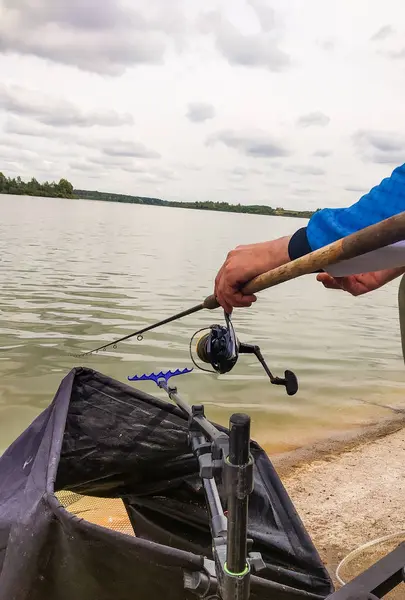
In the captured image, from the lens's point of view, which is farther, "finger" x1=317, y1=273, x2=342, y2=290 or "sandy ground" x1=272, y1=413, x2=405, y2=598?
"sandy ground" x1=272, y1=413, x2=405, y2=598

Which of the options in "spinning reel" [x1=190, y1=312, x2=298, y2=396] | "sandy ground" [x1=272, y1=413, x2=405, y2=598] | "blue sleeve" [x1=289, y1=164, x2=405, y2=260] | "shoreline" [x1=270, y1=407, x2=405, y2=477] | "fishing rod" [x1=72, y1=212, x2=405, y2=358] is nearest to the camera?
"fishing rod" [x1=72, y1=212, x2=405, y2=358]

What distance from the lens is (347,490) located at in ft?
13.1

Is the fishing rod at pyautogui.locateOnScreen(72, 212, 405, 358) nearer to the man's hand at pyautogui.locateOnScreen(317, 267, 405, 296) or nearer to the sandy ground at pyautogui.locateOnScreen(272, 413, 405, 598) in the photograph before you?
the man's hand at pyautogui.locateOnScreen(317, 267, 405, 296)

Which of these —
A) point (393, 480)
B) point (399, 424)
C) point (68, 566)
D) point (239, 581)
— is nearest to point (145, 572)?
point (68, 566)

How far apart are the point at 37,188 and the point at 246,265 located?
114960mm

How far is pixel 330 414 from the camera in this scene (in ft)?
21.7

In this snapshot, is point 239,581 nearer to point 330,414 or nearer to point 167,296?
point 330,414

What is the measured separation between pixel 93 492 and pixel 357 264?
1.81 metres

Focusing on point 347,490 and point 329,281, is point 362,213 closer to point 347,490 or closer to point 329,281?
point 329,281

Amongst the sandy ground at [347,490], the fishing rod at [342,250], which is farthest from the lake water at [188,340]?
the fishing rod at [342,250]

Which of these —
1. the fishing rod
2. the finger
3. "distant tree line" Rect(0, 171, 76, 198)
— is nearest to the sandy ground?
the finger

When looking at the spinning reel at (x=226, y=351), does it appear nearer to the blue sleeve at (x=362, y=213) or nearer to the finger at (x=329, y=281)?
the finger at (x=329, y=281)

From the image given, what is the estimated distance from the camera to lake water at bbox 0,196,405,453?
21.6 ft

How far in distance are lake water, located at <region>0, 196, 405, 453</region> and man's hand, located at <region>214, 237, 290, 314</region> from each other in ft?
13.2
